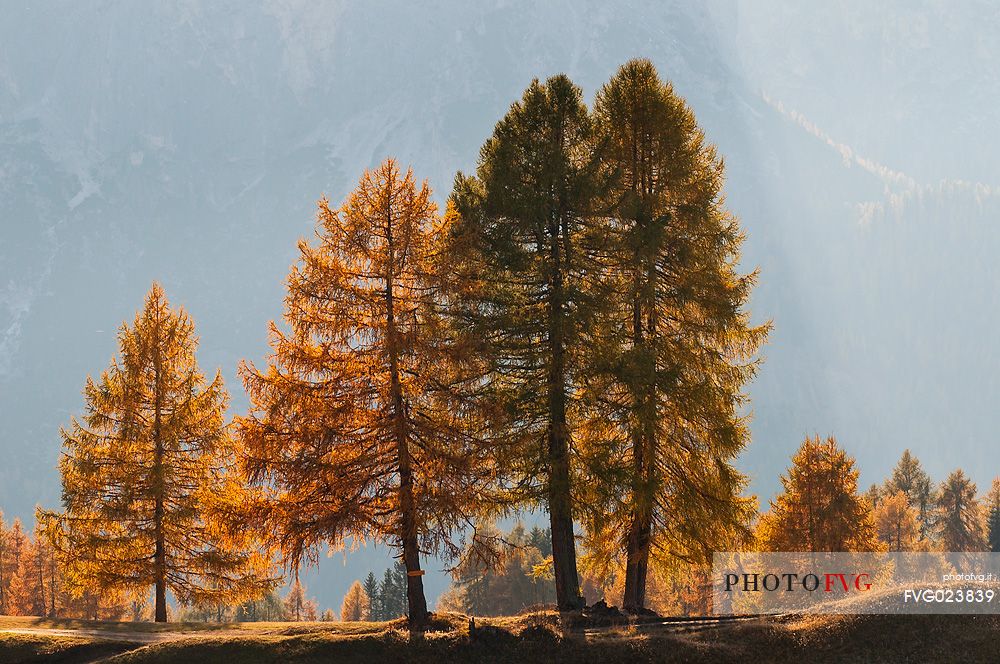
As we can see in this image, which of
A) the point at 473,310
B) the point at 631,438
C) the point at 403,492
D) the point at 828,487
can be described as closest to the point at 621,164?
the point at 473,310

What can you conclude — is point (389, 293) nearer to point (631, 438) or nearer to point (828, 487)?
point (631, 438)

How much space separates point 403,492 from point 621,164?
428 inches

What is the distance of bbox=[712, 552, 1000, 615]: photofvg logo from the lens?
18.6 metres

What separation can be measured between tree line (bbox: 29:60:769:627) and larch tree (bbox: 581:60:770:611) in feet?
0.21

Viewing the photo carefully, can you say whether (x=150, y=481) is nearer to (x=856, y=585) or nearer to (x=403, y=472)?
(x=403, y=472)

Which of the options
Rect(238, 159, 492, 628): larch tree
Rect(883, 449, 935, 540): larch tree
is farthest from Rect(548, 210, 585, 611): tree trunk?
Rect(883, 449, 935, 540): larch tree

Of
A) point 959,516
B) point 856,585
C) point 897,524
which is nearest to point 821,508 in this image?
point 856,585

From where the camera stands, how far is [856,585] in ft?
80.7

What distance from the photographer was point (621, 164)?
907 inches

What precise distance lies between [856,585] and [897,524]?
32487 mm

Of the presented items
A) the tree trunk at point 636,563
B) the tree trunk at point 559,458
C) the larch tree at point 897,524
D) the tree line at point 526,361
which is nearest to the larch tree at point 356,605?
the larch tree at point 897,524

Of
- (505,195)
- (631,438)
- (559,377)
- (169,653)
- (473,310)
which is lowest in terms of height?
(169,653)

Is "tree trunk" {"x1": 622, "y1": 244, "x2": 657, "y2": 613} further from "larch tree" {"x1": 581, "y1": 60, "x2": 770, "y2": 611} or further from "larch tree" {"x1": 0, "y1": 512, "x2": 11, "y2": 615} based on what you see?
"larch tree" {"x1": 0, "y1": 512, "x2": 11, "y2": 615}

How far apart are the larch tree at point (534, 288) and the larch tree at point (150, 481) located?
11725mm
